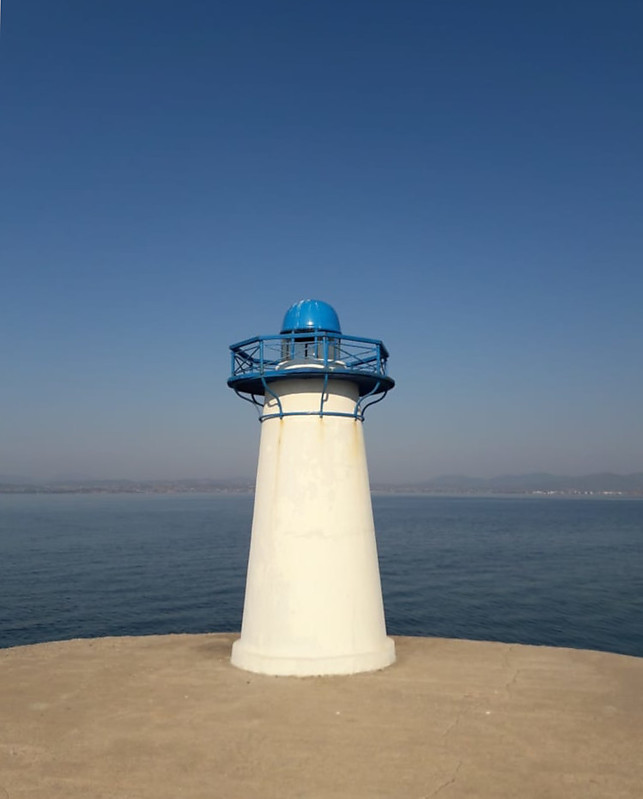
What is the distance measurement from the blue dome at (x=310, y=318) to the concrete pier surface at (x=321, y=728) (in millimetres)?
8650

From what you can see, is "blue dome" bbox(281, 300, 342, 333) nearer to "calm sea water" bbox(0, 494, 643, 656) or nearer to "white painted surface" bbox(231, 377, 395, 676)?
"white painted surface" bbox(231, 377, 395, 676)

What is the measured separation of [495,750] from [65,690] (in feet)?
30.7

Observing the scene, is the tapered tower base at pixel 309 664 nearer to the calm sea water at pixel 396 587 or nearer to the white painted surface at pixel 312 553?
the white painted surface at pixel 312 553

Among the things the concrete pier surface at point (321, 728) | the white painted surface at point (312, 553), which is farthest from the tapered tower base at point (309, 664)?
the concrete pier surface at point (321, 728)

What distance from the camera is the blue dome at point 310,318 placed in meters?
17.8

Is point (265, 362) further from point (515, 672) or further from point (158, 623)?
point (158, 623)

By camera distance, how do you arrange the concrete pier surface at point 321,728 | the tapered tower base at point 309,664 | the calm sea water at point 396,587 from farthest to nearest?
1. the calm sea water at point 396,587
2. the tapered tower base at point 309,664
3. the concrete pier surface at point 321,728

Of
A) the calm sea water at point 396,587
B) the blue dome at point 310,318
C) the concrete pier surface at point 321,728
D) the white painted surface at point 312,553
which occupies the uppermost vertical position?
the blue dome at point 310,318

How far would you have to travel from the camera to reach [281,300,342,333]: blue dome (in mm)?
17797

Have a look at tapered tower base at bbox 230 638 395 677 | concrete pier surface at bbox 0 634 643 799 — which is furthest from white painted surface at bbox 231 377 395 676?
concrete pier surface at bbox 0 634 643 799

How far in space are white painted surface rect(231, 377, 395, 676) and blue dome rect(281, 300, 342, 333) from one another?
1.44 meters

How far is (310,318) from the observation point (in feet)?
58.5

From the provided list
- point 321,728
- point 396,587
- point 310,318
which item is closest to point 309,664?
point 321,728

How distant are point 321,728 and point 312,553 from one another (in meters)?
4.77
